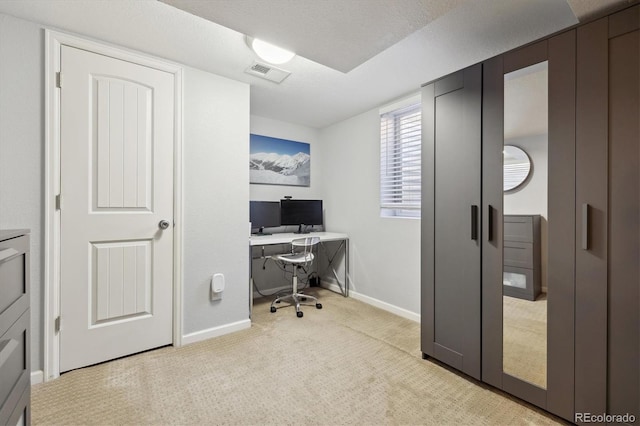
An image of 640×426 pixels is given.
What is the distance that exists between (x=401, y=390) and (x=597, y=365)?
100 centimetres

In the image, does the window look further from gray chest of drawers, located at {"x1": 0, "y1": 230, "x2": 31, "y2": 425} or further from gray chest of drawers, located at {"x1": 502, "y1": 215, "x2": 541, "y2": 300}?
gray chest of drawers, located at {"x1": 0, "y1": 230, "x2": 31, "y2": 425}

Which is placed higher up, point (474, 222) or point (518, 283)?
point (474, 222)

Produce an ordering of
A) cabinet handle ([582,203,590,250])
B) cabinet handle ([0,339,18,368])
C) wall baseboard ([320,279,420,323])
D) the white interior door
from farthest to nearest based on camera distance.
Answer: wall baseboard ([320,279,420,323]) < the white interior door < cabinet handle ([582,203,590,250]) < cabinet handle ([0,339,18,368])

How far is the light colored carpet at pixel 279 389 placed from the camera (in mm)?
1554

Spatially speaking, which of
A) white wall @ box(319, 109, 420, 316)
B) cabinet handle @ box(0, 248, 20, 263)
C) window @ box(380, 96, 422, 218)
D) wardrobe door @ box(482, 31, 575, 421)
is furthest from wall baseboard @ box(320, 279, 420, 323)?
cabinet handle @ box(0, 248, 20, 263)

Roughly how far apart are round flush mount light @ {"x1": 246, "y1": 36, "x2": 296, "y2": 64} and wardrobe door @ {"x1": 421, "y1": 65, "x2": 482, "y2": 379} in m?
1.09

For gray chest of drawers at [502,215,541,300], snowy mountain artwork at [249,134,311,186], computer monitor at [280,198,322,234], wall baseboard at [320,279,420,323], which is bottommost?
wall baseboard at [320,279,420,323]

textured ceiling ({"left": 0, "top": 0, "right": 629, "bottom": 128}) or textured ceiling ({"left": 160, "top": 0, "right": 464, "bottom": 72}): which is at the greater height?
textured ceiling ({"left": 0, "top": 0, "right": 629, "bottom": 128})

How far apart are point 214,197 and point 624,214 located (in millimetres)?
2668

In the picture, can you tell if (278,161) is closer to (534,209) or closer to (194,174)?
(194,174)

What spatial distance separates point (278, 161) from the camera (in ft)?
12.7

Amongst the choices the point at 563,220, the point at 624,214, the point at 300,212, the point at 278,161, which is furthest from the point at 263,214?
the point at 624,214

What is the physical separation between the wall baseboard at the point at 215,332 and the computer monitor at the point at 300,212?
55.2 inches

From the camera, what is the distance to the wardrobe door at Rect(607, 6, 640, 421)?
1298 millimetres
